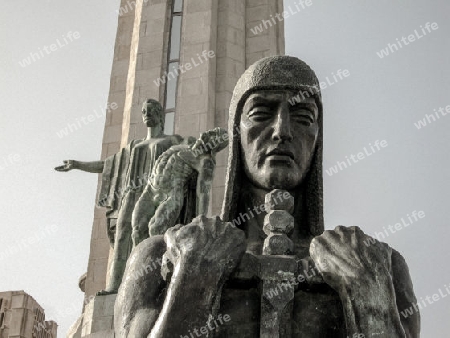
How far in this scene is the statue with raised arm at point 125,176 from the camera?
461 inches

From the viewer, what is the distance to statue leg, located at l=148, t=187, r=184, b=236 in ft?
35.7

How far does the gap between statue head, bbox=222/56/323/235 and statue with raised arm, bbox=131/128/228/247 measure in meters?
6.89

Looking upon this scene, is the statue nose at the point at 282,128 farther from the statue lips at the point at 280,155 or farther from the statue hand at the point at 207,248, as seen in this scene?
the statue hand at the point at 207,248

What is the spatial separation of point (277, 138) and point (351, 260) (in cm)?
89

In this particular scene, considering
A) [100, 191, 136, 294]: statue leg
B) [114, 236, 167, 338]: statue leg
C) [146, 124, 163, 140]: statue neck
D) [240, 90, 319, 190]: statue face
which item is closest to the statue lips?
[240, 90, 319, 190]: statue face

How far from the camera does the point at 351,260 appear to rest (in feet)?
11.0

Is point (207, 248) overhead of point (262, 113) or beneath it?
beneath

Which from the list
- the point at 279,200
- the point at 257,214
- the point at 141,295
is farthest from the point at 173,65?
the point at 141,295

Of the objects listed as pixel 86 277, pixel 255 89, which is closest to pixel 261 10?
pixel 86 277

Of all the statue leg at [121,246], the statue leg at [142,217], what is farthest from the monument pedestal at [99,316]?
the statue leg at [142,217]

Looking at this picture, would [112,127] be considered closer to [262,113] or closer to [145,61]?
[145,61]

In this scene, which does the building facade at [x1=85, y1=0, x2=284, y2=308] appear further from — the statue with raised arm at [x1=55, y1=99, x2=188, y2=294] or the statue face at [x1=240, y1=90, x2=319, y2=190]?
the statue face at [x1=240, y1=90, x2=319, y2=190]
